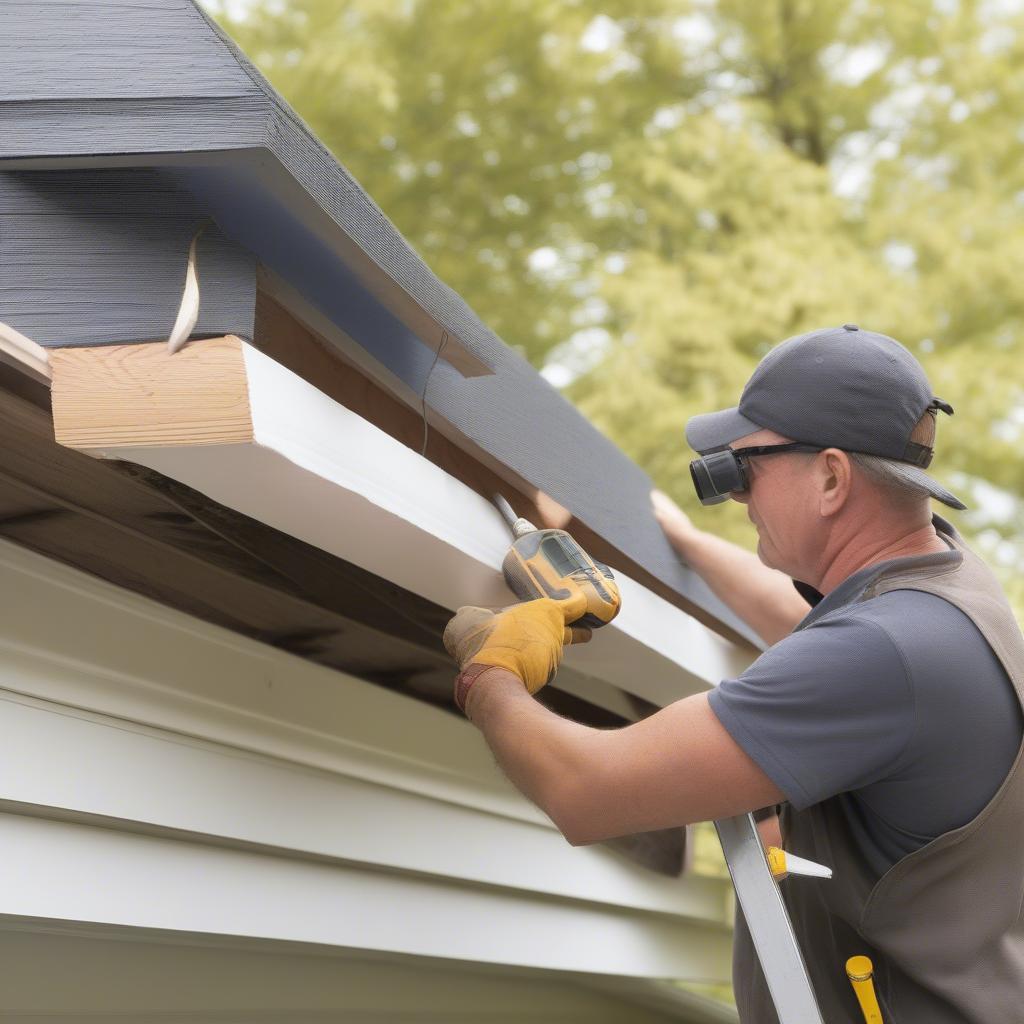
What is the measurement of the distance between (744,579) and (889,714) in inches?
45.4

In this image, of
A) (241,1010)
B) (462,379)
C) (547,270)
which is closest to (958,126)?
(547,270)

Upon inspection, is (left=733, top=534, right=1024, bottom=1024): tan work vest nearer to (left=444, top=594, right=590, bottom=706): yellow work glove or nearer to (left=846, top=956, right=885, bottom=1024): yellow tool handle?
(left=846, top=956, right=885, bottom=1024): yellow tool handle

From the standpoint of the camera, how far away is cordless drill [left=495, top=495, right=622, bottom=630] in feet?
5.71

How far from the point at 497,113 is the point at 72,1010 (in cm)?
Result: 626

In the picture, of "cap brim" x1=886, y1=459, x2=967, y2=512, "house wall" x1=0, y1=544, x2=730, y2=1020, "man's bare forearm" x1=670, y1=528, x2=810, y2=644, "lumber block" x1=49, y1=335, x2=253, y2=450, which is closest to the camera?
"lumber block" x1=49, y1=335, x2=253, y2=450

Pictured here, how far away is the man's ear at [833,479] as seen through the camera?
6.11 ft

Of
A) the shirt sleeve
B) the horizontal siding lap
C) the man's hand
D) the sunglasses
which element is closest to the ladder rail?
the shirt sleeve

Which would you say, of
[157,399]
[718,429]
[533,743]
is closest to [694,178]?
[718,429]

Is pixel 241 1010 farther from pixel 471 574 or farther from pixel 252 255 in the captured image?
pixel 252 255

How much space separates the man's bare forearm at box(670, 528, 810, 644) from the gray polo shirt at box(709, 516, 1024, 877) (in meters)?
1.01

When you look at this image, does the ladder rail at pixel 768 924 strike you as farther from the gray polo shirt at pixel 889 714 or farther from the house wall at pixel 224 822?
the house wall at pixel 224 822

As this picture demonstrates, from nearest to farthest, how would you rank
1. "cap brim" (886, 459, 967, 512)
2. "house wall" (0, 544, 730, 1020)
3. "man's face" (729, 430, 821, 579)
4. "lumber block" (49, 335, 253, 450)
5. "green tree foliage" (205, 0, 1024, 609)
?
"lumber block" (49, 335, 253, 450)
"house wall" (0, 544, 730, 1020)
"cap brim" (886, 459, 967, 512)
"man's face" (729, 430, 821, 579)
"green tree foliage" (205, 0, 1024, 609)

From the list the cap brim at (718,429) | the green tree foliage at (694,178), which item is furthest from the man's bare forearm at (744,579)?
the green tree foliage at (694,178)

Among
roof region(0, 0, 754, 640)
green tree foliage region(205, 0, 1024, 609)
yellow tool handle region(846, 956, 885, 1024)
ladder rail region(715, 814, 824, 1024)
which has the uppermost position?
green tree foliage region(205, 0, 1024, 609)
